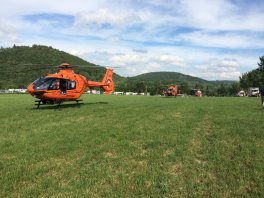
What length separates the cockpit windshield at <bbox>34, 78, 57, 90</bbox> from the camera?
20655 millimetres

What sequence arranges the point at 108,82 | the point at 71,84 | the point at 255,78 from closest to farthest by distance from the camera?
the point at 71,84
the point at 108,82
the point at 255,78

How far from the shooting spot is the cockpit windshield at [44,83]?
20.7 m

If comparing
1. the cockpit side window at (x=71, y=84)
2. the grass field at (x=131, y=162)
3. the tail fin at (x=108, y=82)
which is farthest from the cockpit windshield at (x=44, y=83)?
the tail fin at (x=108, y=82)

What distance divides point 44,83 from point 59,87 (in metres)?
1.27

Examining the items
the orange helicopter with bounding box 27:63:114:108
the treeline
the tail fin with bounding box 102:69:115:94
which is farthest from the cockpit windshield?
the treeline

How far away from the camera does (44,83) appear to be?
2098 centimetres

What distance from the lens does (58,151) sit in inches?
324

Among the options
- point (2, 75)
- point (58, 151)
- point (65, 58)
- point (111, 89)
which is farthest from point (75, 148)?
point (65, 58)

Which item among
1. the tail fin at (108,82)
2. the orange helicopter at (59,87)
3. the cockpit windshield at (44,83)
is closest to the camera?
the cockpit windshield at (44,83)

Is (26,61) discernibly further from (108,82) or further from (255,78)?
(108,82)

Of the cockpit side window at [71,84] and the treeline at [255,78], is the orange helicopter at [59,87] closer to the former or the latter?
the cockpit side window at [71,84]

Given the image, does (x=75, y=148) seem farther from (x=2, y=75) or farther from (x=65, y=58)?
(x=65, y=58)

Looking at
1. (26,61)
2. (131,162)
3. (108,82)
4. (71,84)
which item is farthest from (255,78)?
(131,162)

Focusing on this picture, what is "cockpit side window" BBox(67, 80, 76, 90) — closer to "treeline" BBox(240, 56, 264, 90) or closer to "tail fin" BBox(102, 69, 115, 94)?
"tail fin" BBox(102, 69, 115, 94)
